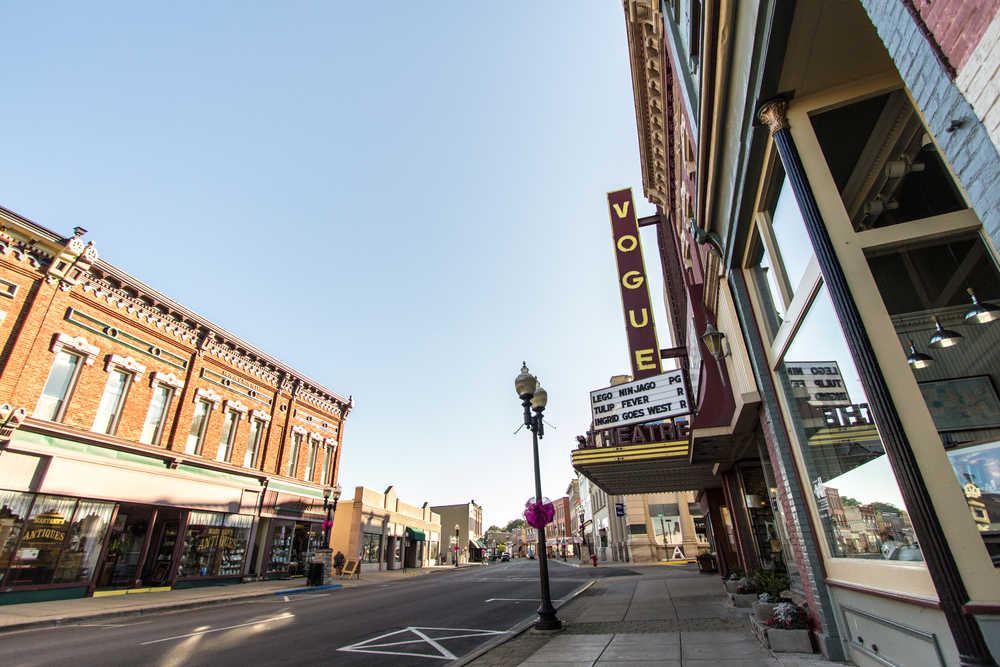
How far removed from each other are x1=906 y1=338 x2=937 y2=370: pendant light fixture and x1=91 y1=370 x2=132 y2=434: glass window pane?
23.2 m

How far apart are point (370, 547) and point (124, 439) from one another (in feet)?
84.7

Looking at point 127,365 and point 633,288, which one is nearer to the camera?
point 127,365

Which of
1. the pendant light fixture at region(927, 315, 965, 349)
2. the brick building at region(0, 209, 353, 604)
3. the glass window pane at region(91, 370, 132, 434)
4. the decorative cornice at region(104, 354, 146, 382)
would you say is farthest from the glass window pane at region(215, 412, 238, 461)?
the pendant light fixture at region(927, 315, 965, 349)

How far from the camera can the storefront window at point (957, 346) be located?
159 inches

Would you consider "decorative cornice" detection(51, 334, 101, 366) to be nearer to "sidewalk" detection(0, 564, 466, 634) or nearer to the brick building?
the brick building

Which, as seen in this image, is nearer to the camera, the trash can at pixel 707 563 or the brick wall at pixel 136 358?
the brick wall at pixel 136 358

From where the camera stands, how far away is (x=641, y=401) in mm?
15039

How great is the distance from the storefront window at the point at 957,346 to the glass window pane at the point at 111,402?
23.1 meters

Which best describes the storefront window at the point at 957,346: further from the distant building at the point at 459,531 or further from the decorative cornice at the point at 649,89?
the distant building at the point at 459,531

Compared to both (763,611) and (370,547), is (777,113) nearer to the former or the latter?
(763,611)

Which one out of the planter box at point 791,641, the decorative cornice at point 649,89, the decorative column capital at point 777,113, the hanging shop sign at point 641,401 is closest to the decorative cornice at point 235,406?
the hanging shop sign at point 641,401

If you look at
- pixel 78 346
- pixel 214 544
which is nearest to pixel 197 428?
pixel 214 544

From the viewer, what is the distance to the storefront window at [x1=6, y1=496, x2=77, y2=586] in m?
14.6

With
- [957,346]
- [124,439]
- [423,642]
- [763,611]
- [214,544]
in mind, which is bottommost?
[423,642]
